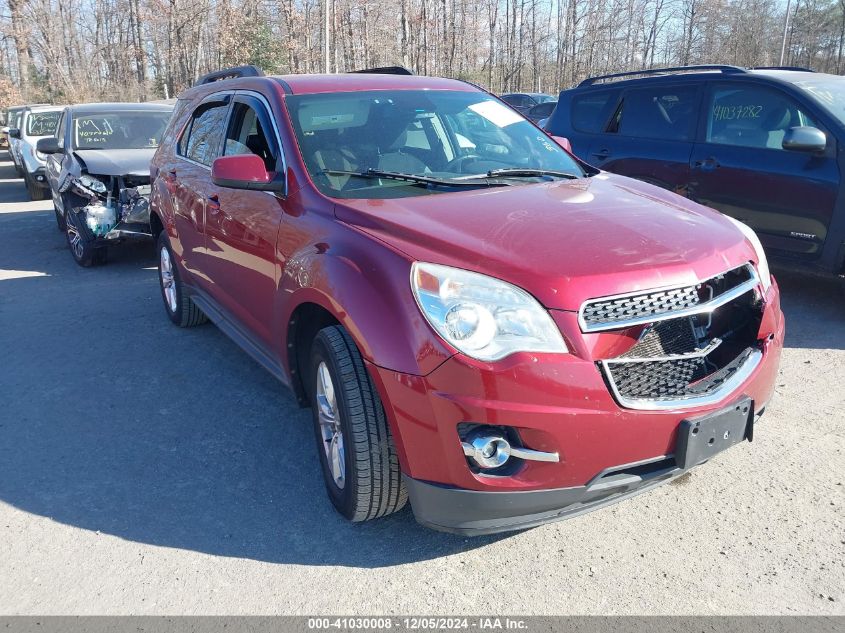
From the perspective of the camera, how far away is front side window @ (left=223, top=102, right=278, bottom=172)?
149 inches

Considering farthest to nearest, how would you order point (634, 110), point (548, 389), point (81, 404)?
1. point (634, 110)
2. point (81, 404)
3. point (548, 389)

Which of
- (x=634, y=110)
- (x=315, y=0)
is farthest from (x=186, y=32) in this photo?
(x=634, y=110)

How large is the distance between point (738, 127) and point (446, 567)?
16.3 ft

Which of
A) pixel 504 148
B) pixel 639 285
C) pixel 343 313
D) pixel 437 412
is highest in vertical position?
pixel 504 148

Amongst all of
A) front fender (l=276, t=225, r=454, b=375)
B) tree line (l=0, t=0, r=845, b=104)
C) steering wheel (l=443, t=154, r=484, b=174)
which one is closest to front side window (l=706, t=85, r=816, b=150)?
steering wheel (l=443, t=154, r=484, b=174)

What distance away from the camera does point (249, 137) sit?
412cm

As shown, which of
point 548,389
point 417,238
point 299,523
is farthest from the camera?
point 299,523

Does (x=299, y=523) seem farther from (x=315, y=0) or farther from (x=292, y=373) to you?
A: (x=315, y=0)

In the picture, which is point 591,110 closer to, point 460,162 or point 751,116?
point 751,116

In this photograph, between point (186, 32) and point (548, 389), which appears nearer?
point (548, 389)

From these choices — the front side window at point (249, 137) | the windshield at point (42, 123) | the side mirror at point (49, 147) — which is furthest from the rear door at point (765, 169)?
the windshield at point (42, 123)

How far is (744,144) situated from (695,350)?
A: 4.07 meters

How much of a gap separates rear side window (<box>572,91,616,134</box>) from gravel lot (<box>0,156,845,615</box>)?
3.56m

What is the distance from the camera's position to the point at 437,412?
2.43 m
